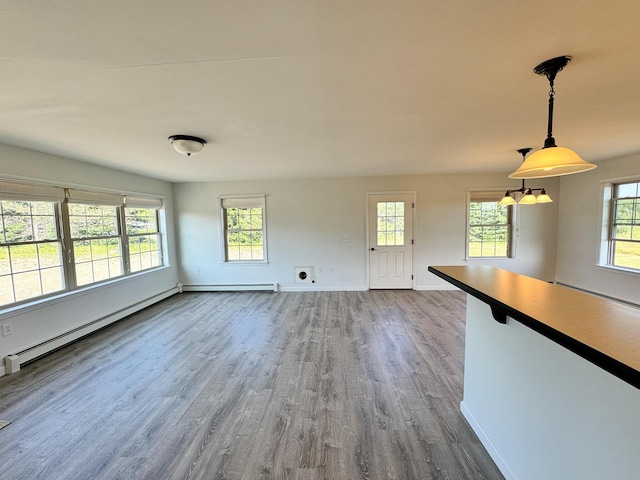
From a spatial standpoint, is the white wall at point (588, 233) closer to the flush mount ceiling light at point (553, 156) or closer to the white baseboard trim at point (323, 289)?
the white baseboard trim at point (323, 289)

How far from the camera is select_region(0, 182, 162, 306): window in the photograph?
276 cm

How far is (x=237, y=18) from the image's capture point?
1.09m

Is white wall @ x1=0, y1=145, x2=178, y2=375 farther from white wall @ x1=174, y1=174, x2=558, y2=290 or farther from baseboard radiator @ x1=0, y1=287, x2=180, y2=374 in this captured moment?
white wall @ x1=174, y1=174, x2=558, y2=290

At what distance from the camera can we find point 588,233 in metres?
4.55

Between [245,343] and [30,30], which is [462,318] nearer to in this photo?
[245,343]

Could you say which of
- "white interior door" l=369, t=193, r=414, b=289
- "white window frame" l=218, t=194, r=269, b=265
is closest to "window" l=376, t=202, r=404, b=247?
"white interior door" l=369, t=193, r=414, b=289

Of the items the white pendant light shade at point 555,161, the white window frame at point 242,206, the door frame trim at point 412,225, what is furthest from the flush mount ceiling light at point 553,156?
the white window frame at point 242,206

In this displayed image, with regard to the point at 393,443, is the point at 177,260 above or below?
above

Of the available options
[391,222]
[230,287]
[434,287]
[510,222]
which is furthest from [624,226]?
[230,287]

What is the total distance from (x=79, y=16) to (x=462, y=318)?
459 cm

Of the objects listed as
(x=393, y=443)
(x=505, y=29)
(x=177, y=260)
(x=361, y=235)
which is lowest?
(x=393, y=443)

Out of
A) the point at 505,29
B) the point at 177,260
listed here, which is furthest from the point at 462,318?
the point at 177,260

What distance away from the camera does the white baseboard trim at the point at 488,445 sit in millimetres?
1440

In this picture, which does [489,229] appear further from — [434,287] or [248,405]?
[248,405]
